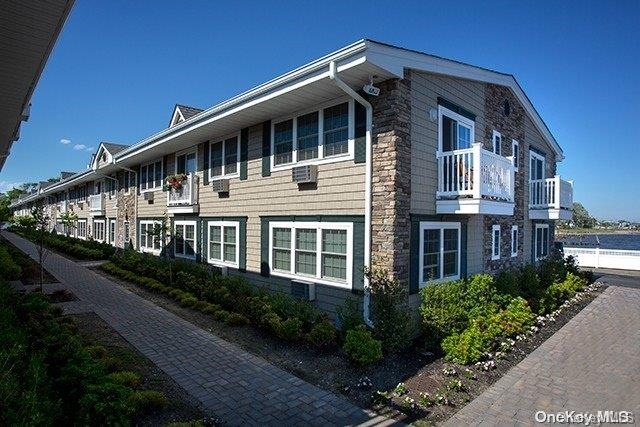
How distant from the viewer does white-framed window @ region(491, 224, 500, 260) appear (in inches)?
462

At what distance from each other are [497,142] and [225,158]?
31.6ft

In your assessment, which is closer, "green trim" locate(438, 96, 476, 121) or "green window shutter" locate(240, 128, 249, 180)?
"green trim" locate(438, 96, 476, 121)

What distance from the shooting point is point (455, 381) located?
245 inches

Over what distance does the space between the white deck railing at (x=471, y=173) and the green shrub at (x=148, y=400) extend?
731 cm

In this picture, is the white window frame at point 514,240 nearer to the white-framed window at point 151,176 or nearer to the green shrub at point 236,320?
the green shrub at point 236,320

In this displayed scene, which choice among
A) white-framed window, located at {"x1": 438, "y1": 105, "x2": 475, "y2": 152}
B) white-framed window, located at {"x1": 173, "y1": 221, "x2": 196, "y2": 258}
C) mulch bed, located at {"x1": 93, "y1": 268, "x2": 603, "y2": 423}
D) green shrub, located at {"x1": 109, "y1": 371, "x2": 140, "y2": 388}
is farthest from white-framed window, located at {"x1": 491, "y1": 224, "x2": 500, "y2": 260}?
white-framed window, located at {"x1": 173, "y1": 221, "x2": 196, "y2": 258}

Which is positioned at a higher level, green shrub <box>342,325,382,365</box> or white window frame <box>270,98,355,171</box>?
white window frame <box>270,98,355,171</box>

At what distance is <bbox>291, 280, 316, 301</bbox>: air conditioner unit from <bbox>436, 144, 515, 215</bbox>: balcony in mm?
3775

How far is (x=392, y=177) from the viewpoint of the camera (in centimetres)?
772

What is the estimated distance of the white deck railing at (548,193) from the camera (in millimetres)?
14250

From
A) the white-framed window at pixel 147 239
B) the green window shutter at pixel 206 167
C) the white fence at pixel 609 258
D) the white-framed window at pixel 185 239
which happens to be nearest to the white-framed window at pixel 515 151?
the white fence at pixel 609 258

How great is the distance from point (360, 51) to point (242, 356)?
6.52 m

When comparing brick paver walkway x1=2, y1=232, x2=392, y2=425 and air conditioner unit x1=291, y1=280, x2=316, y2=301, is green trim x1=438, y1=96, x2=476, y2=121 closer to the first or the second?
air conditioner unit x1=291, y1=280, x2=316, y2=301

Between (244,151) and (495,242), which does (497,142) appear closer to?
(495,242)
